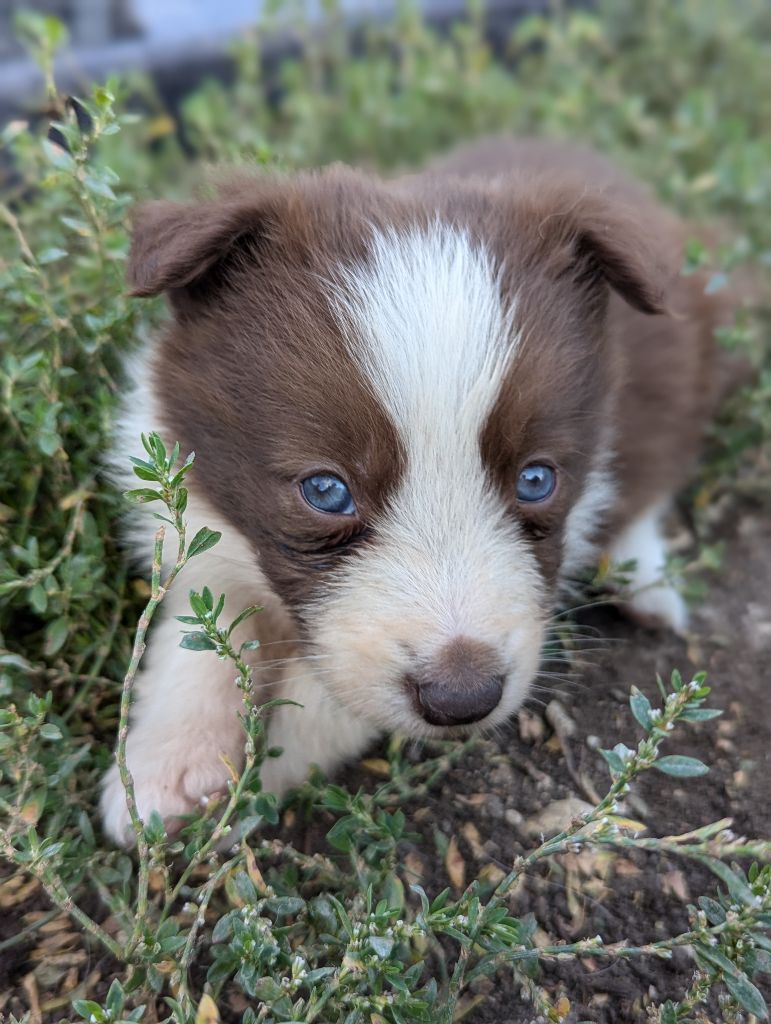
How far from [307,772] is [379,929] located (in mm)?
700

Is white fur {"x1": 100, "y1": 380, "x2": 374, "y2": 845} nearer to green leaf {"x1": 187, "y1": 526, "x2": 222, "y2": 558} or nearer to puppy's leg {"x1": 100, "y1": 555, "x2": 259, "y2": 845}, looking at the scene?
puppy's leg {"x1": 100, "y1": 555, "x2": 259, "y2": 845}

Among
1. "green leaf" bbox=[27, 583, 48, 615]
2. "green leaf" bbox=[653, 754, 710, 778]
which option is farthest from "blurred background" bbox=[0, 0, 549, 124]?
"green leaf" bbox=[653, 754, 710, 778]

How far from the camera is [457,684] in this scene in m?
1.99

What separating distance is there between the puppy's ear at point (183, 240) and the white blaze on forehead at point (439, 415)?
28cm

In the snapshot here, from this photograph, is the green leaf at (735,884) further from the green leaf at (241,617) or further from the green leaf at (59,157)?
the green leaf at (59,157)

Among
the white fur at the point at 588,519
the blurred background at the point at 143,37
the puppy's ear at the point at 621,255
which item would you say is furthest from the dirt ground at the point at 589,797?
the blurred background at the point at 143,37

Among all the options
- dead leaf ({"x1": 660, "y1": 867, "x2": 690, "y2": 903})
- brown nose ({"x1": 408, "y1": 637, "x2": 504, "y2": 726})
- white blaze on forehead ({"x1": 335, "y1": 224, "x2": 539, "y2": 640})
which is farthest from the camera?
dead leaf ({"x1": 660, "y1": 867, "x2": 690, "y2": 903})

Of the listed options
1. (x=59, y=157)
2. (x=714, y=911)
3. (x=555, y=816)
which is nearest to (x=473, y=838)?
(x=555, y=816)

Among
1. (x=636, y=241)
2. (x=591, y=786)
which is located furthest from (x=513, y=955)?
(x=636, y=241)

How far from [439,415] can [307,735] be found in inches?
37.6

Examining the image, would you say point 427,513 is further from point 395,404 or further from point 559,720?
point 559,720

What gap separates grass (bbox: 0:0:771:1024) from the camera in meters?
1.81

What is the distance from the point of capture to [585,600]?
9.84 ft

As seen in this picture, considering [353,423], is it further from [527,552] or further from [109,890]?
[109,890]
